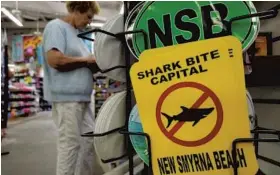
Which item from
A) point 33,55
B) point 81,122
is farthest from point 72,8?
point 33,55

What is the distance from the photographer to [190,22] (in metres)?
0.74

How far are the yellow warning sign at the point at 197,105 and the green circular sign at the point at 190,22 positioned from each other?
0.22 feet

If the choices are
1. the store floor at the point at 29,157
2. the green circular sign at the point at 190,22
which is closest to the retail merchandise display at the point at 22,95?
the store floor at the point at 29,157

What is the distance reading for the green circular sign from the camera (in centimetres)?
73

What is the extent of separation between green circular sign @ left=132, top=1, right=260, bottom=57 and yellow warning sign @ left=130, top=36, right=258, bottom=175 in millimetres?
66

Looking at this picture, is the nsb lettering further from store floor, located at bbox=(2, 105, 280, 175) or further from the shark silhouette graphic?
store floor, located at bbox=(2, 105, 280, 175)

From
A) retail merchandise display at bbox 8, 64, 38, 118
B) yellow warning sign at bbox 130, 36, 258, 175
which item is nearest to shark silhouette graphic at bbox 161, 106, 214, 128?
yellow warning sign at bbox 130, 36, 258, 175

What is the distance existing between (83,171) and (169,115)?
4.09ft

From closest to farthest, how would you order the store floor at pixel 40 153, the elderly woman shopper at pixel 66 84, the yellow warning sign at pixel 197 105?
the yellow warning sign at pixel 197 105, the store floor at pixel 40 153, the elderly woman shopper at pixel 66 84

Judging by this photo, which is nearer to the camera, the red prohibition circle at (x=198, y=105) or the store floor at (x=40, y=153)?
the red prohibition circle at (x=198, y=105)

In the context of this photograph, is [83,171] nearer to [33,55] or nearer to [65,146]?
[65,146]

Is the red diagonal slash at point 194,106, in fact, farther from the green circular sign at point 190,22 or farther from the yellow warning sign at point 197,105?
the green circular sign at point 190,22

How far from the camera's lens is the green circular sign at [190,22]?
73cm

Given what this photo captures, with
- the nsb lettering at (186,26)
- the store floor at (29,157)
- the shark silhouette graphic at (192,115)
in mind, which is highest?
the nsb lettering at (186,26)
